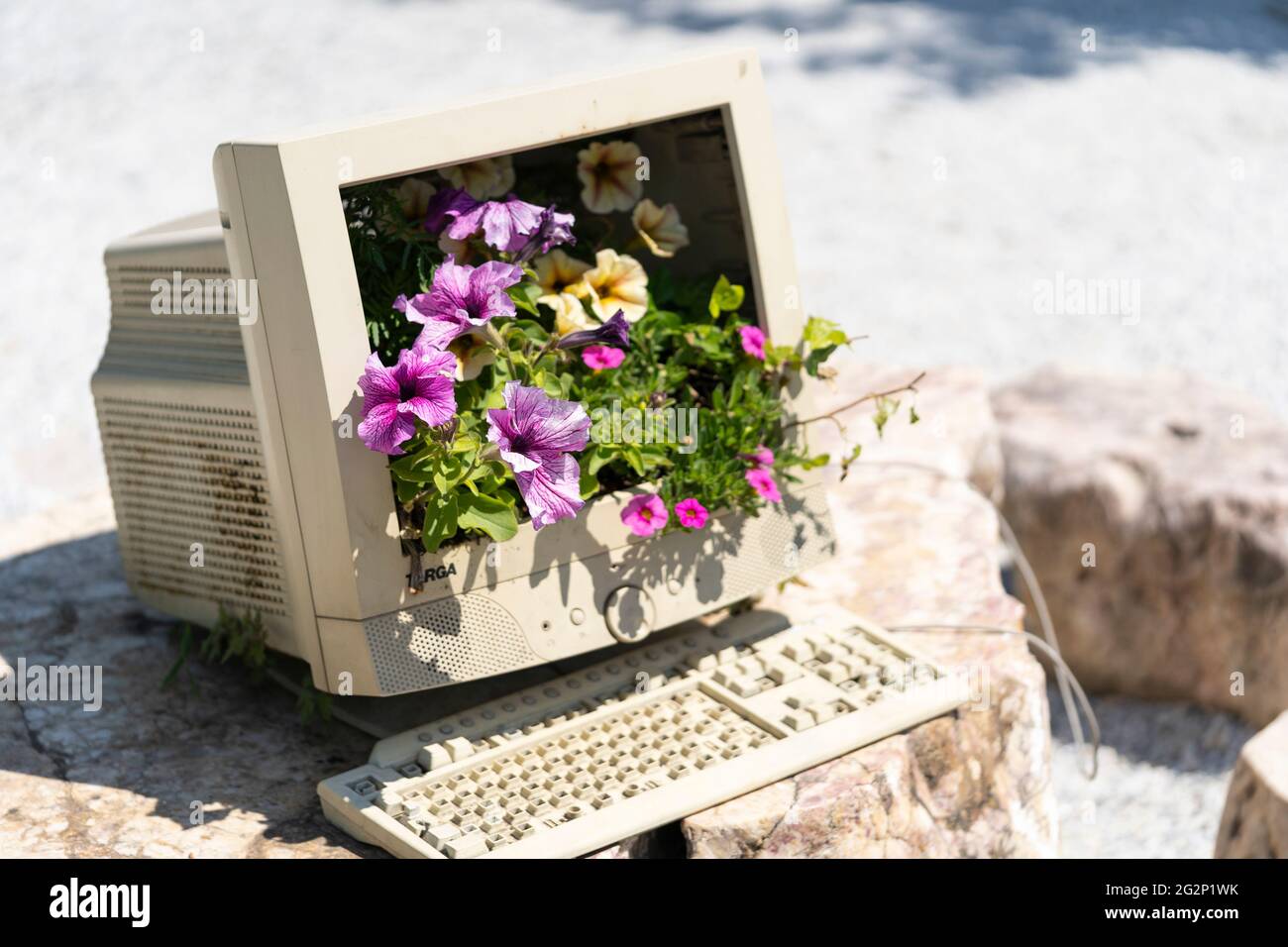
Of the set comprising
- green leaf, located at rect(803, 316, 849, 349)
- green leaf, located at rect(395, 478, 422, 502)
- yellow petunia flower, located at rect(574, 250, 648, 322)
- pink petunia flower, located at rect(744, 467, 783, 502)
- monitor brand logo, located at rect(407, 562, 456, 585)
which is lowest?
monitor brand logo, located at rect(407, 562, 456, 585)

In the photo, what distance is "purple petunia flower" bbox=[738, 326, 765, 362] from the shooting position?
2.01 m

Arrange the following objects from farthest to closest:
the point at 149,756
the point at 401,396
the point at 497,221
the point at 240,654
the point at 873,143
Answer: the point at 873,143, the point at 240,654, the point at 149,756, the point at 497,221, the point at 401,396

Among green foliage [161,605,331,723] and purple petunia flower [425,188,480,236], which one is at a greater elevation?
purple petunia flower [425,188,480,236]

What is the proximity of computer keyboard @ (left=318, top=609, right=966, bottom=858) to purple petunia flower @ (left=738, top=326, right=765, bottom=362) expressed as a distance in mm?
422

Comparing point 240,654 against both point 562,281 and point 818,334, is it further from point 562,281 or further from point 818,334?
point 818,334

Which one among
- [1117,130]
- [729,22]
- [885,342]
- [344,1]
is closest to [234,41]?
[344,1]

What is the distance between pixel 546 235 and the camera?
72.2 inches

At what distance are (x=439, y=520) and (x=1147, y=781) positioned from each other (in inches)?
90.1

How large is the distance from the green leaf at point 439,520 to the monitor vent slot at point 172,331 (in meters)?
0.38

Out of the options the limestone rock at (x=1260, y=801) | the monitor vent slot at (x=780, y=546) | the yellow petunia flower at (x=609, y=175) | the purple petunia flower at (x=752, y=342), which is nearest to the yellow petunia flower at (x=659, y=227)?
the yellow petunia flower at (x=609, y=175)

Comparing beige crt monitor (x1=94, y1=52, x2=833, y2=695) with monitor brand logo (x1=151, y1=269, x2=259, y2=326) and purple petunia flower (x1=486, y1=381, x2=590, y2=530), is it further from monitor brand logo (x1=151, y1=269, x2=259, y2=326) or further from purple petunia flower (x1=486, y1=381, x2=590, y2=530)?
purple petunia flower (x1=486, y1=381, x2=590, y2=530)

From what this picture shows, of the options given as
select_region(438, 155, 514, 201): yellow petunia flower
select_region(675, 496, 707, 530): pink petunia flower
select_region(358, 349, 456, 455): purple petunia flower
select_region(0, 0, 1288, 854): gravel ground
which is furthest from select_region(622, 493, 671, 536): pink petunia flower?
select_region(0, 0, 1288, 854): gravel ground

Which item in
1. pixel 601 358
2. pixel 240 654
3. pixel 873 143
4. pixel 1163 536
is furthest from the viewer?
pixel 873 143

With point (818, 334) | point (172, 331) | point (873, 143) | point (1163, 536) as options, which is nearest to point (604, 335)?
point (818, 334)
